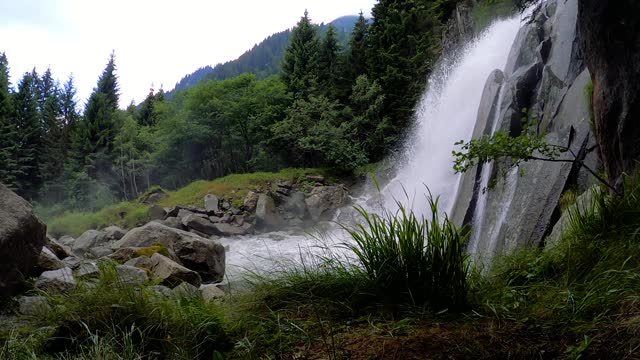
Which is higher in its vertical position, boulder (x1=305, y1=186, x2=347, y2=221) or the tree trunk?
the tree trunk

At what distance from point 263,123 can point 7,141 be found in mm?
26974

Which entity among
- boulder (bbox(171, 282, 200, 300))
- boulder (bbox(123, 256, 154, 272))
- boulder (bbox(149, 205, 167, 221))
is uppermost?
boulder (bbox(149, 205, 167, 221))

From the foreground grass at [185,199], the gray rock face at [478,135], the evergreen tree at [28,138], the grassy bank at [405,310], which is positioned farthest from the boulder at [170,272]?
the evergreen tree at [28,138]

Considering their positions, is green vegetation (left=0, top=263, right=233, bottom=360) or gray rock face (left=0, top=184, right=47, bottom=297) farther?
gray rock face (left=0, top=184, right=47, bottom=297)

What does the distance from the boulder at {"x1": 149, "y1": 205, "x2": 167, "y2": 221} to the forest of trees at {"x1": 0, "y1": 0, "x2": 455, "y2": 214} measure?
9053 mm

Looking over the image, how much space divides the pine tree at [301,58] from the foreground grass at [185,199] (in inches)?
333

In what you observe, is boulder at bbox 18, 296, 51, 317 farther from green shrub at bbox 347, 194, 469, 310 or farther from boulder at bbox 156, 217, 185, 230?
boulder at bbox 156, 217, 185, 230

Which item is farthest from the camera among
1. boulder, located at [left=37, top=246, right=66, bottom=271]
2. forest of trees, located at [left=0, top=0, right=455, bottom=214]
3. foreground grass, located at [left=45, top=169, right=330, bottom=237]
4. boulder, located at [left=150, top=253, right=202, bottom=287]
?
forest of trees, located at [left=0, top=0, right=455, bottom=214]

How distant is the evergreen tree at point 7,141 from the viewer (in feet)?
124

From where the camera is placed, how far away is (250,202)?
845 inches

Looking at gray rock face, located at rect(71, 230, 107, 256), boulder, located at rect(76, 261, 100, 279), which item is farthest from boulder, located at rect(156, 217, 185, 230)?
boulder, located at rect(76, 261, 100, 279)

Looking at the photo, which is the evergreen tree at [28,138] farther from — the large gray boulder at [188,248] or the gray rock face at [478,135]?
the gray rock face at [478,135]

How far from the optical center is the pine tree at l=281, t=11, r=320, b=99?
30828mm

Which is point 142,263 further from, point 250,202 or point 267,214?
point 250,202
